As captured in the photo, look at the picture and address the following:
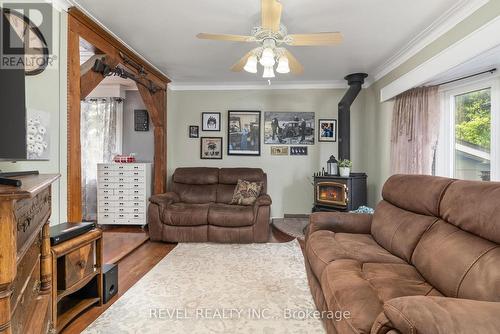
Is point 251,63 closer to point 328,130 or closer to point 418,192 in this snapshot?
point 418,192

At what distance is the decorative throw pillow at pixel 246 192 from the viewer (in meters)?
4.09

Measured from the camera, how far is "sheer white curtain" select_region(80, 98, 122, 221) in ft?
15.9

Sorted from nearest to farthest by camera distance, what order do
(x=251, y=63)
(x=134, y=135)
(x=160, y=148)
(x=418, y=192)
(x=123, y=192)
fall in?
1. (x=418, y=192)
2. (x=251, y=63)
3. (x=123, y=192)
4. (x=160, y=148)
5. (x=134, y=135)

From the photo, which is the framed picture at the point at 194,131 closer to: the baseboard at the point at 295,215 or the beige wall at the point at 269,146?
the beige wall at the point at 269,146

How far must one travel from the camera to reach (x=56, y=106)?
2.19 metres

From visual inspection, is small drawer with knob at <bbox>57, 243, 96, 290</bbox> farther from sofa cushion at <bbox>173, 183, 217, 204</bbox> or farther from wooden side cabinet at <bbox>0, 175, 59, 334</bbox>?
sofa cushion at <bbox>173, 183, 217, 204</bbox>

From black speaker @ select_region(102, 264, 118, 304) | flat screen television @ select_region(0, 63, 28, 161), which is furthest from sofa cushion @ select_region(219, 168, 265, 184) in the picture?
flat screen television @ select_region(0, 63, 28, 161)

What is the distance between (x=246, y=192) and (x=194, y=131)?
5.17 ft

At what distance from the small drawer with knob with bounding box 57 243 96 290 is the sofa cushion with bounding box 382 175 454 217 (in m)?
2.49

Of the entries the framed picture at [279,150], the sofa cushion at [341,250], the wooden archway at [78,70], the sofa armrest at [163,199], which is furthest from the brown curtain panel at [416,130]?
the wooden archway at [78,70]

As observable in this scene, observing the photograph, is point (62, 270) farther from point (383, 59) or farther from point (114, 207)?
point (383, 59)

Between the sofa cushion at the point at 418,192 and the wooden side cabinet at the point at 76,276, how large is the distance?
2448mm

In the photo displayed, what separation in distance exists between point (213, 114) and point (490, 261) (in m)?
4.23

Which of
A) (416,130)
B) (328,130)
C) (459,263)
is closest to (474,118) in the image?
(416,130)
